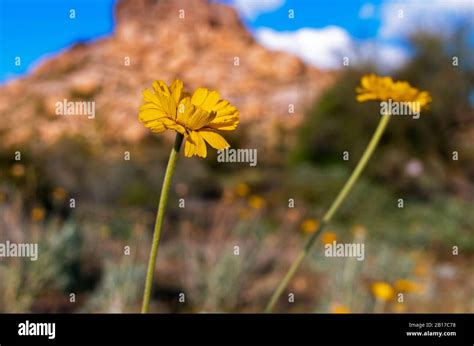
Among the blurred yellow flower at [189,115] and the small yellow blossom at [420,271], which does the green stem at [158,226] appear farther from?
the small yellow blossom at [420,271]

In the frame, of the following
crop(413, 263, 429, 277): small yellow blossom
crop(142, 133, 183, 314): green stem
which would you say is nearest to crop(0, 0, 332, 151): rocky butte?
crop(413, 263, 429, 277): small yellow blossom

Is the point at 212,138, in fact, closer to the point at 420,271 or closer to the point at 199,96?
the point at 199,96

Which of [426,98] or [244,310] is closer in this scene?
[426,98]

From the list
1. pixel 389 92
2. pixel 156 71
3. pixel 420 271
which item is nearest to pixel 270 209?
pixel 420 271

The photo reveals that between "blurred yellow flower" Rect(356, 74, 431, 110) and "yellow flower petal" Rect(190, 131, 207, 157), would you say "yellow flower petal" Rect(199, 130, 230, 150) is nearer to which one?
"yellow flower petal" Rect(190, 131, 207, 157)

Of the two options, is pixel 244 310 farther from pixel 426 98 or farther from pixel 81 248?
pixel 426 98
